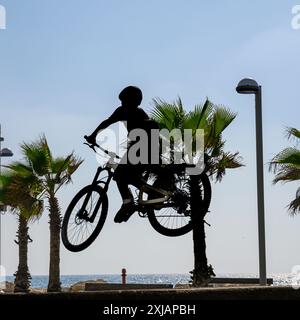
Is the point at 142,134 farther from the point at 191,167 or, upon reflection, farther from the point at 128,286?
the point at 128,286

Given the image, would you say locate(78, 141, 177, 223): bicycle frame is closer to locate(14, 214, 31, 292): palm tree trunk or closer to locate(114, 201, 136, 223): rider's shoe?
locate(114, 201, 136, 223): rider's shoe

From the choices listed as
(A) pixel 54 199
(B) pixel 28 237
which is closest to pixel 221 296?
(A) pixel 54 199

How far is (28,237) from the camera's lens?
112 ft

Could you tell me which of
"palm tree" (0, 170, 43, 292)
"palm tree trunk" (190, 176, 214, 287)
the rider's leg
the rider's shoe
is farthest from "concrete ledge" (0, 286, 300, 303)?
"palm tree" (0, 170, 43, 292)

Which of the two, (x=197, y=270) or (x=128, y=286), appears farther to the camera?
(x=128, y=286)

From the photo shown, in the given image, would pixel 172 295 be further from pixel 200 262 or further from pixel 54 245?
pixel 54 245

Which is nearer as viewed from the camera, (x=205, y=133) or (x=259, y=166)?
(x=259, y=166)

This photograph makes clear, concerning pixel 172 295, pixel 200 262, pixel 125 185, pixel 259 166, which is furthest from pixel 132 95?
pixel 200 262

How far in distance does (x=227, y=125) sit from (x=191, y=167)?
13222mm

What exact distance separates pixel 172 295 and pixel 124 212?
3.12 metres

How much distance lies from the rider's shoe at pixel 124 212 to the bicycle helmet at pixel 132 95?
1.52m

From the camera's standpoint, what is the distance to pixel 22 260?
112 feet

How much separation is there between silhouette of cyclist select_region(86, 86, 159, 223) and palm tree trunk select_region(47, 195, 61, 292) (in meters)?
18.7
